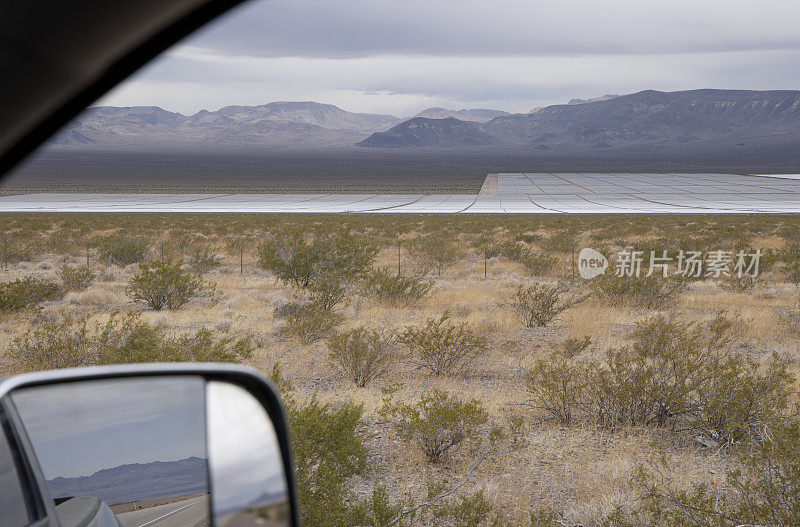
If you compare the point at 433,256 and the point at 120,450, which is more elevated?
the point at 120,450

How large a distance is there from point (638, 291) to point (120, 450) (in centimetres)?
1695

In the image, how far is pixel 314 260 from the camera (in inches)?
731

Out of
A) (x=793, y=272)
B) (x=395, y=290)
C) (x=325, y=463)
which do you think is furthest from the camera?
(x=793, y=272)

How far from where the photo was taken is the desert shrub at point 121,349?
7402mm

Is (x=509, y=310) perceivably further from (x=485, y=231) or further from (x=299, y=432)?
(x=485, y=231)

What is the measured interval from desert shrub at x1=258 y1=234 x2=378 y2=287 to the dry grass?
53cm

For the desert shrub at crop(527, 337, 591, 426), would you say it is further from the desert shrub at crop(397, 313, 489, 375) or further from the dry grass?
the desert shrub at crop(397, 313, 489, 375)

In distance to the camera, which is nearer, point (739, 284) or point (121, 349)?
point (121, 349)

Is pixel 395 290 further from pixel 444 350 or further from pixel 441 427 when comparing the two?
pixel 441 427

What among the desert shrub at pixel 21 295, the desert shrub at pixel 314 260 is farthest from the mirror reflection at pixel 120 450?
the desert shrub at pixel 314 260

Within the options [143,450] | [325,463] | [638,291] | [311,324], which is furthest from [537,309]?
[143,450]

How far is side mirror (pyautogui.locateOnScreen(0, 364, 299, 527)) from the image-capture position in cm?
149

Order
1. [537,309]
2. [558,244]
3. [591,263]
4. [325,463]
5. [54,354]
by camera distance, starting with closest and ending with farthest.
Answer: [325,463]
[54,354]
[537,309]
[591,263]
[558,244]

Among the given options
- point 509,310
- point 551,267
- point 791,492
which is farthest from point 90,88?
point 551,267
